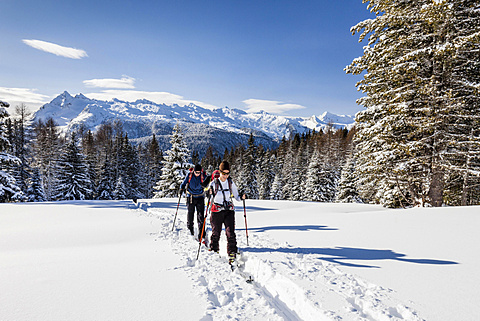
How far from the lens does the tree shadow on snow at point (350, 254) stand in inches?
191

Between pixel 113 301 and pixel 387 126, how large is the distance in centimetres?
1116

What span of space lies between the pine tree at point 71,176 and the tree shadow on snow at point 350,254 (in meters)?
32.3

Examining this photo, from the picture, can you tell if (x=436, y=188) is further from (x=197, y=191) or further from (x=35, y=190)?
(x=35, y=190)

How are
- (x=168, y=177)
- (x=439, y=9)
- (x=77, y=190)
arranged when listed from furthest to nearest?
(x=77, y=190) → (x=168, y=177) → (x=439, y=9)

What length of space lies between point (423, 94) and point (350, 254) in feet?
27.7

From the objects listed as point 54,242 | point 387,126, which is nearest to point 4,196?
point 54,242

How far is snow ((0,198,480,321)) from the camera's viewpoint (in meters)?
3.26

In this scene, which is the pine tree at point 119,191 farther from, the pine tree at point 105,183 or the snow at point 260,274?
the snow at point 260,274

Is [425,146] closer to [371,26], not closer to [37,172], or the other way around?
[371,26]

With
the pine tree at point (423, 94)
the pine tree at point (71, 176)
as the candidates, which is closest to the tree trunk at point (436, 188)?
the pine tree at point (423, 94)

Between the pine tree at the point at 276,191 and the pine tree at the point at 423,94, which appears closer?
the pine tree at the point at 423,94

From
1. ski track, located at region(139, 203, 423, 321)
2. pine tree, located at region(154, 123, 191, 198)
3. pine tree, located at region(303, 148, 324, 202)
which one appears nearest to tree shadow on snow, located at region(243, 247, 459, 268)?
ski track, located at region(139, 203, 423, 321)

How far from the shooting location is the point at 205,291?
395 centimetres

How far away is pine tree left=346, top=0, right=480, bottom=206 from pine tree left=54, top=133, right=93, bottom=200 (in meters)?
33.5
